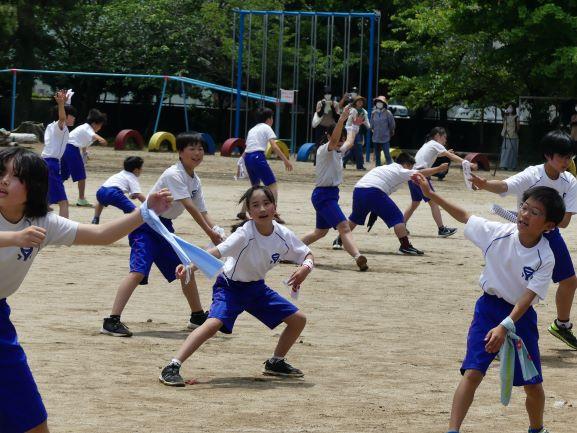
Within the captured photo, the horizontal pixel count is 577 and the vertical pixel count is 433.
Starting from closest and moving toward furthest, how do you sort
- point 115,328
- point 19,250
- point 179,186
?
point 19,250 < point 115,328 < point 179,186

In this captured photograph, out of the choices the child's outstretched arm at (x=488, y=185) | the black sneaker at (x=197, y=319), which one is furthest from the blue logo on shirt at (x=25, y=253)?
the black sneaker at (x=197, y=319)

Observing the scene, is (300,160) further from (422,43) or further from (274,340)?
(274,340)

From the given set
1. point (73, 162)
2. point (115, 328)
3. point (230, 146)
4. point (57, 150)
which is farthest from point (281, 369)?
point (230, 146)

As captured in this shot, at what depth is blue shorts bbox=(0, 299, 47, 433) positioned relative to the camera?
475cm

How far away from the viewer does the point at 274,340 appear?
887cm

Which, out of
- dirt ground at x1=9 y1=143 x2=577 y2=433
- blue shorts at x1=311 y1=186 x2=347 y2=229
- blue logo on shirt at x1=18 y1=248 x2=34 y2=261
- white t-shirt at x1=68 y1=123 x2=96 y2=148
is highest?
blue logo on shirt at x1=18 y1=248 x2=34 y2=261

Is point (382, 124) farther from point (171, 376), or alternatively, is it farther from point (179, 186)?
point (171, 376)

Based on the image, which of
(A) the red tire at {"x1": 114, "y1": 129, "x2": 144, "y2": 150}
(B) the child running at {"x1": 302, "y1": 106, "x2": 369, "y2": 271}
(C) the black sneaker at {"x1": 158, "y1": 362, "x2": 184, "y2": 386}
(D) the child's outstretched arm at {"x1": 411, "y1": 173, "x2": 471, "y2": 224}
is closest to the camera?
(D) the child's outstretched arm at {"x1": 411, "y1": 173, "x2": 471, "y2": 224}

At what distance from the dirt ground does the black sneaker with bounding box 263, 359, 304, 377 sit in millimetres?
78

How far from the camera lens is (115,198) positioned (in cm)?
1117

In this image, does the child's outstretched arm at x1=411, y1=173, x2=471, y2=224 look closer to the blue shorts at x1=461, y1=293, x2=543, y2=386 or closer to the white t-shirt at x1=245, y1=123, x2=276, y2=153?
the blue shorts at x1=461, y1=293, x2=543, y2=386

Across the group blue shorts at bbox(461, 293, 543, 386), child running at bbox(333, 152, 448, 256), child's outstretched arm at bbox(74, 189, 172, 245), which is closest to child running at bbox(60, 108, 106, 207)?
child running at bbox(333, 152, 448, 256)

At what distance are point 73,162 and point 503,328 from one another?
1247cm

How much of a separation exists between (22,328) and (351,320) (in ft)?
8.66
